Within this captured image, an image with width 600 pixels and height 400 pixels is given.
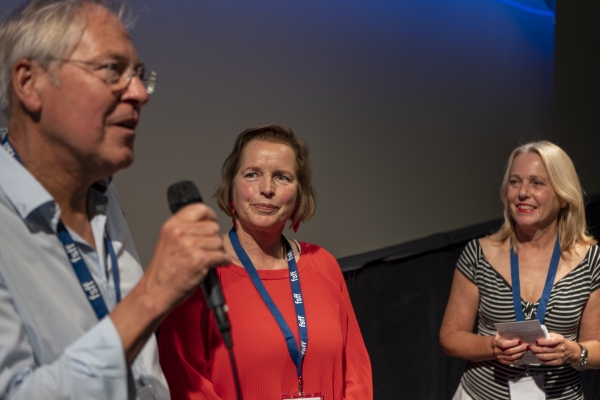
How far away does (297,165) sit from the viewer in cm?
241

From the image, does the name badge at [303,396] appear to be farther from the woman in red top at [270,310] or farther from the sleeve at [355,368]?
the sleeve at [355,368]

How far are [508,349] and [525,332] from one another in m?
0.12

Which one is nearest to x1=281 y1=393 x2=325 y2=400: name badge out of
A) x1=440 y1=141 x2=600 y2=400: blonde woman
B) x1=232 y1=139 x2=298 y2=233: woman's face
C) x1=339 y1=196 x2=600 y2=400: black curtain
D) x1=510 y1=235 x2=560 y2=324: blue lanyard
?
x1=232 y1=139 x2=298 y2=233: woman's face

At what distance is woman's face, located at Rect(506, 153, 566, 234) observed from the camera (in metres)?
2.93

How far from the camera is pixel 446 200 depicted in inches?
→ 193

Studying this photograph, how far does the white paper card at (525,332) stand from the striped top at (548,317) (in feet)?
0.35

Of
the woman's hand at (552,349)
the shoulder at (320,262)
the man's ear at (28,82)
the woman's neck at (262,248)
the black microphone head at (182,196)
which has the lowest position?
the woman's hand at (552,349)

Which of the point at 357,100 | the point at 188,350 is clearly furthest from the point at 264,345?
the point at 357,100

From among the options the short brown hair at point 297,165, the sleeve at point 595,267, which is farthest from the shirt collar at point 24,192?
the sleeve at point 595,267

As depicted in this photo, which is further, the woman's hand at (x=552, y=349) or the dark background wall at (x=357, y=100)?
the dark background wall at (x=357, y=100)

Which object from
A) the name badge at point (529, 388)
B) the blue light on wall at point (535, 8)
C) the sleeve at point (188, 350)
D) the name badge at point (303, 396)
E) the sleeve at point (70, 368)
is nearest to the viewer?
the sleeve at point (70, 368)

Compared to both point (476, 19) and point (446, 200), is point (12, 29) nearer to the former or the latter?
point (446, 200)

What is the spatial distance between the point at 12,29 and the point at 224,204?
4.00 ft

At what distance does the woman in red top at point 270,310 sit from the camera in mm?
2027
